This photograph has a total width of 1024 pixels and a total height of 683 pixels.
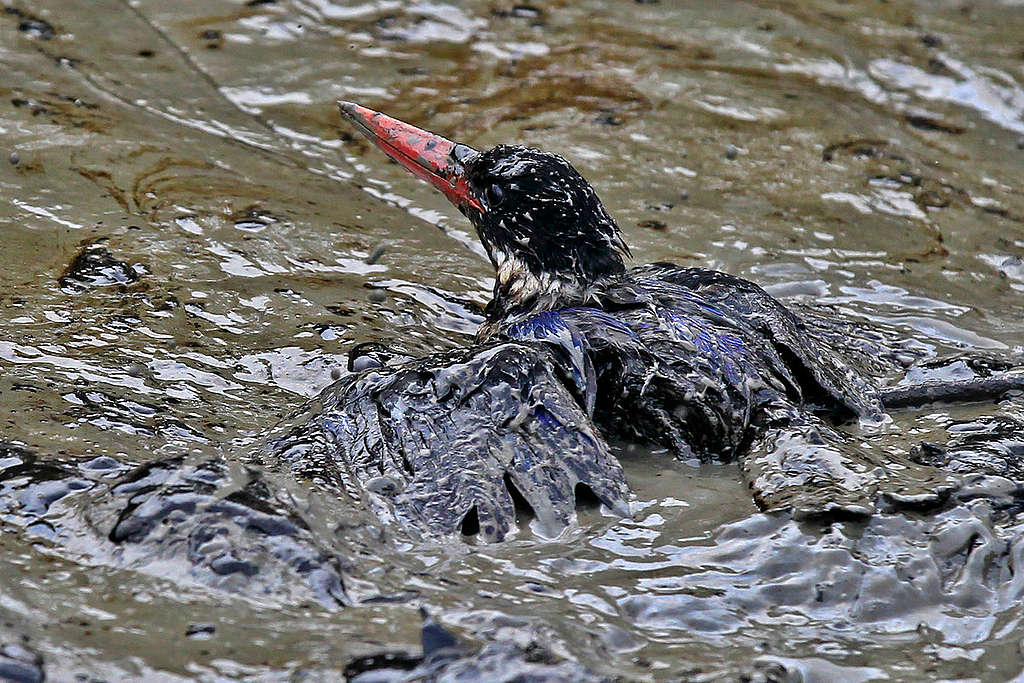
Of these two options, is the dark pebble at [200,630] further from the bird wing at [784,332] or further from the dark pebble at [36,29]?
the dark pebble at [36,29]

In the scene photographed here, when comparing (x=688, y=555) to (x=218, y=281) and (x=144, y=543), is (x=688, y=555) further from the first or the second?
(x=218, y=281)

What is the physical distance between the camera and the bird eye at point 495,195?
5.06 m

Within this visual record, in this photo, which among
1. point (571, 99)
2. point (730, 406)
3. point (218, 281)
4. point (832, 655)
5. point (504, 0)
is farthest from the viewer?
point (504, 0)

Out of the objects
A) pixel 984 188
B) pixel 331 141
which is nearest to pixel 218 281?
pixel 331 141

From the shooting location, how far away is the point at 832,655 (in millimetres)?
3287

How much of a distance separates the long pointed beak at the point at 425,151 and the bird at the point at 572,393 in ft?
0.24

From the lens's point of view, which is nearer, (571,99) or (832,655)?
(832,655)

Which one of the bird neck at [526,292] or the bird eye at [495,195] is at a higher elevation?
the bird eye at [495,195]

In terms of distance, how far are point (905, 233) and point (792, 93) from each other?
1462mm

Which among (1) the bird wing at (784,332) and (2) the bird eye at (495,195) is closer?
(1) the bird wing at (784,332)

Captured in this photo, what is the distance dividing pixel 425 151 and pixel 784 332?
1792mm

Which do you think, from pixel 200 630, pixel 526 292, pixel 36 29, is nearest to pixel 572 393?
pixel 526 292

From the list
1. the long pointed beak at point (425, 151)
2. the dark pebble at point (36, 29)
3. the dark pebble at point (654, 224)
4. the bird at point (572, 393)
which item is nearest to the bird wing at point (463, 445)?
the bird at point (572, 393)

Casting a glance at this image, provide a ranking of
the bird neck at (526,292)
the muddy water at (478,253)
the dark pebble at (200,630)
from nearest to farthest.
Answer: the dark pebble at (200,630)
the muddy water at (478,253)
the bird neck at (526,292)
